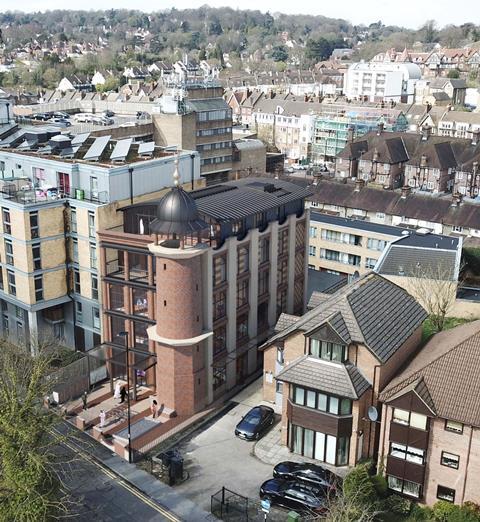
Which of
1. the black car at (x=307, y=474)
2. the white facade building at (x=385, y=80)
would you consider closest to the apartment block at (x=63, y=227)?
the black car at (x=307, y=474)

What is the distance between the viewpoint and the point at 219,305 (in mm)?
46344

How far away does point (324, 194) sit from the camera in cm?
8212

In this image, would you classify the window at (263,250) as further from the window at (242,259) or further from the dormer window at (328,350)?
the dormer window at (328,350)

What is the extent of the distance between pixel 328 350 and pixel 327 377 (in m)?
1.61

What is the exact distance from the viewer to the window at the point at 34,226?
49.9 m

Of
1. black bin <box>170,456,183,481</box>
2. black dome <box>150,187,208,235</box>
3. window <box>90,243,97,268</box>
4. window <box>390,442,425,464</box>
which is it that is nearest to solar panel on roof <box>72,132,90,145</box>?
window <box>90,243,97,268</box>

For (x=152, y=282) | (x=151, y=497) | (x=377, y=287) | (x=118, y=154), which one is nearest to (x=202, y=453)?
(x=151, y=497)

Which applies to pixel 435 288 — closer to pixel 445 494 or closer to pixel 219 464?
pixel 445 494

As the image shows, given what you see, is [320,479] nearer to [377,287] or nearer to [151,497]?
[151,497]

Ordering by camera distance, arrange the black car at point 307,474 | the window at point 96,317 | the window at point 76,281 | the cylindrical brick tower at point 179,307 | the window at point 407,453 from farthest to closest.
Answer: the window at point 76,281 → the window at point 96,317 → the cylindrical brick tower at point 179,307 → the black car at point 307,474 → the window at point 407,453

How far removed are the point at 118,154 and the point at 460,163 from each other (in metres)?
68.5

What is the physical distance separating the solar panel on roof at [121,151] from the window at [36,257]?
9944mm

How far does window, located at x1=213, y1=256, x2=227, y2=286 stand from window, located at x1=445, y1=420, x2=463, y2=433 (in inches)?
715

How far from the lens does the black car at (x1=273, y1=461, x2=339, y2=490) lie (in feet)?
117
